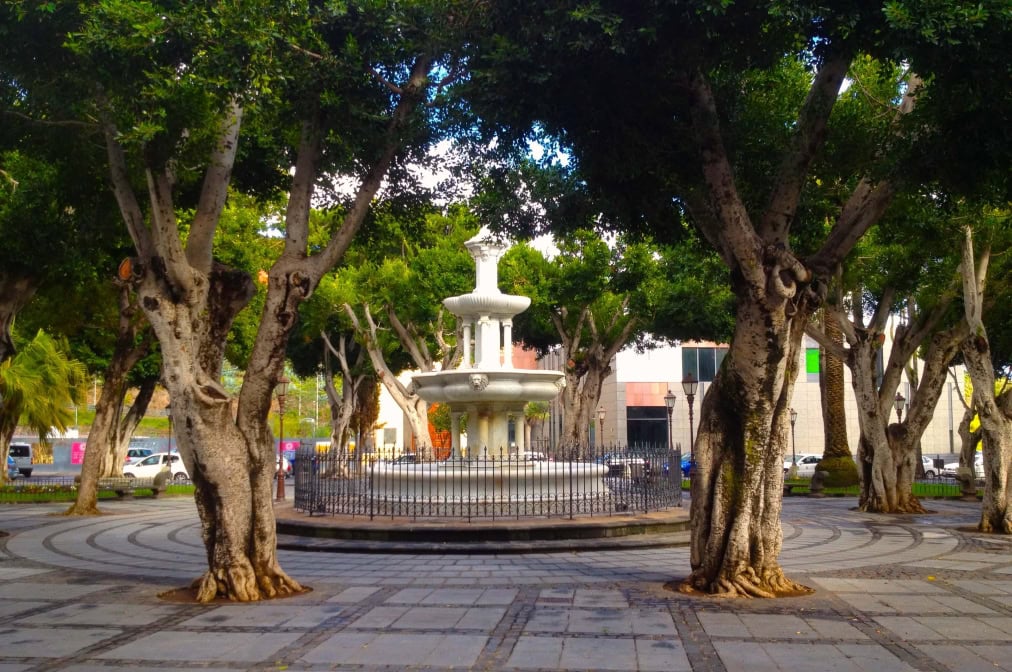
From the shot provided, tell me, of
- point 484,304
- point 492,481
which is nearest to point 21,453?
point 484,304

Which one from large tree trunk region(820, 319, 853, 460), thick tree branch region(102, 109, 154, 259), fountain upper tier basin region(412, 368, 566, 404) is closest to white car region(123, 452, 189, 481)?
fountain upper tier basin region(412, 368, 566, 404)

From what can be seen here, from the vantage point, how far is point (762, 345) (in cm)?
892

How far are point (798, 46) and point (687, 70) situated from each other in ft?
6.04

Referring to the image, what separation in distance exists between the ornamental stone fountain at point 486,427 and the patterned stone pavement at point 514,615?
10.2 ft

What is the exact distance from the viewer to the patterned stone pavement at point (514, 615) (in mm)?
6785

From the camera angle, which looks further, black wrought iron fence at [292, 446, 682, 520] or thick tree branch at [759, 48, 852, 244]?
black wrought iron fence at [292, 446, 682, 520]

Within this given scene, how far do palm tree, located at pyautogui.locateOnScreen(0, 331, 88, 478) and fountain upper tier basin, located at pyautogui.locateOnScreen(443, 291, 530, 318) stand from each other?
14824 mm

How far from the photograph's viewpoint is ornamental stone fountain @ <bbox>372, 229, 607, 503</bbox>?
52.7 ft

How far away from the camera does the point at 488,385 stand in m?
16.8

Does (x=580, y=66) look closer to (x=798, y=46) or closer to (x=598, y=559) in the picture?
(x=798, y=46)

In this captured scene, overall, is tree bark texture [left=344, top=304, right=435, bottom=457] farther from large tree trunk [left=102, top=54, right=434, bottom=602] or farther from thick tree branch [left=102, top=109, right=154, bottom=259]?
thick tree branch [left=102, top=109, right=154, bottom=259]

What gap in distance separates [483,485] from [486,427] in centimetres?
201

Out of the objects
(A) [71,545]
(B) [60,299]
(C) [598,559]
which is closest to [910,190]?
(C) [598,559]

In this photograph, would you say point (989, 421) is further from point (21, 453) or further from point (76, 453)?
point (76, 453)
